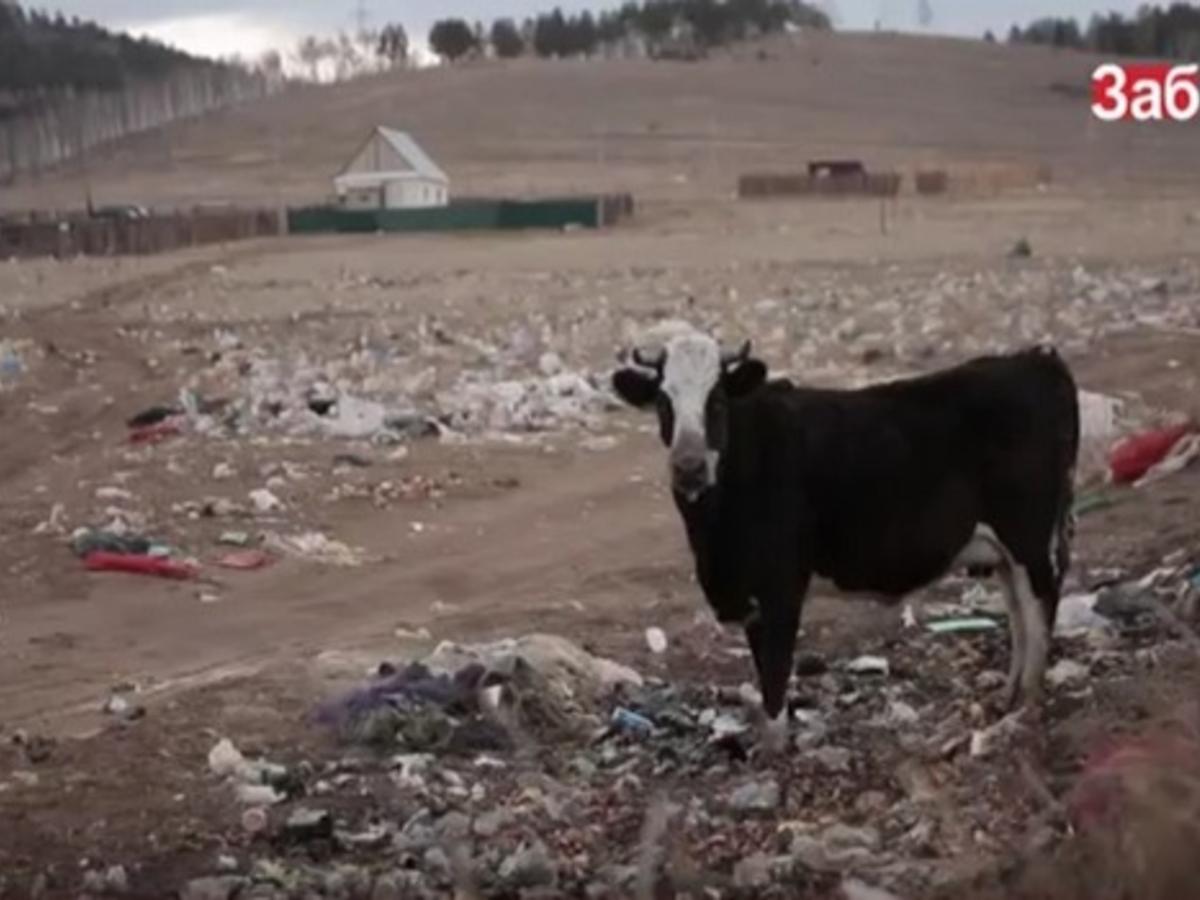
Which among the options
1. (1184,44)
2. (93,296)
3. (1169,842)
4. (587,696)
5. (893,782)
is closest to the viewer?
(1169,842)

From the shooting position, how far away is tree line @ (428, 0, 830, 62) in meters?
137

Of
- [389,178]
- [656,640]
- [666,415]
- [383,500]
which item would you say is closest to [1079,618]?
[656,640]

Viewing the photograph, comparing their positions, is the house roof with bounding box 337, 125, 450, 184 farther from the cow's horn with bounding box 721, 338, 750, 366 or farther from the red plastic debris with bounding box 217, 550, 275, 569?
the cow's horn with bounding box 721, 338, 750, 366

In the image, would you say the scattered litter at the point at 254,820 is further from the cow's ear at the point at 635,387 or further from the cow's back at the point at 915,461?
the cow's back at the point at 915,461

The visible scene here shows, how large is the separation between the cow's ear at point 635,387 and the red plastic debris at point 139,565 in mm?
5611

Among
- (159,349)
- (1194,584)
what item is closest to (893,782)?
(1194,584)

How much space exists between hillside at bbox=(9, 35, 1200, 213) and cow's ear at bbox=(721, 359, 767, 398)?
62.1 metres

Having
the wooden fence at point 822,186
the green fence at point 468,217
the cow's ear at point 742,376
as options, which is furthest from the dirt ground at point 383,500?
Answer: the wooden fence at point 822,186

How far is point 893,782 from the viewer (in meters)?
7.15

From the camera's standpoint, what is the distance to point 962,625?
924 centimetres

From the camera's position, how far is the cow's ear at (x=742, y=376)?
7.62 meters

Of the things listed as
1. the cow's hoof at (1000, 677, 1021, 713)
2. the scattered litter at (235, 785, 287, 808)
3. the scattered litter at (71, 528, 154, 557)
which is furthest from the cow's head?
the scattered litter at (71, 528, 154, 557)

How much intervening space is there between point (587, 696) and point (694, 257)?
34.0 metres

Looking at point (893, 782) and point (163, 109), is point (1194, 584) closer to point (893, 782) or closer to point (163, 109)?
point (893, 782)
